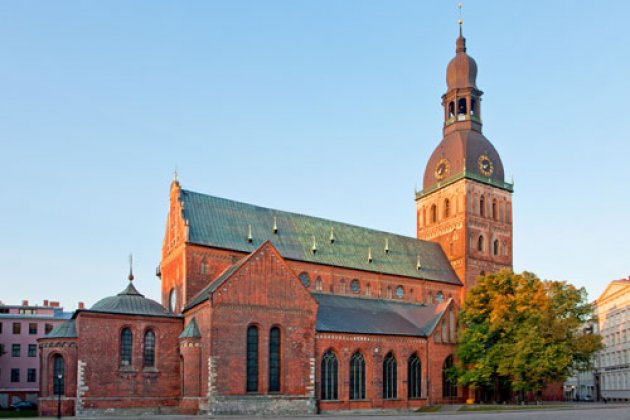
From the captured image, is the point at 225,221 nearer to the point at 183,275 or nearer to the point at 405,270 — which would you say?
the point at 183,275

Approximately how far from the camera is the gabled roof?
53312 millimetres

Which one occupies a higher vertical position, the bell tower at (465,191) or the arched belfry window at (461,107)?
the arched belfry window at (461,107)

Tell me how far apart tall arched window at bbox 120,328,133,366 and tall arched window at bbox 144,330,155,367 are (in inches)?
43.6

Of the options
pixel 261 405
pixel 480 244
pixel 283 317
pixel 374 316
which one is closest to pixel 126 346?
pixel 261 405

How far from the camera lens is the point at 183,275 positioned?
51.8m

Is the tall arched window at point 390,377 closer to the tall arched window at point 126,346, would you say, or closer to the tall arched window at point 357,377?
the tall arched window at point 357,377

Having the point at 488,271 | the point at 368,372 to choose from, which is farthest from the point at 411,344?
the point at 488,271

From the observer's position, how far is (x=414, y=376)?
2191 inches

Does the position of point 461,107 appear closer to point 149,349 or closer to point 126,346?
point 149,349

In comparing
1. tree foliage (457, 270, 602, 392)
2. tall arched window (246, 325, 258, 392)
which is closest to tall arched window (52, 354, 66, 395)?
tall arched window (246, 325, 258, 392)

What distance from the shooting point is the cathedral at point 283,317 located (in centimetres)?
4553

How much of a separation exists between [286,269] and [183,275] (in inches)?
339

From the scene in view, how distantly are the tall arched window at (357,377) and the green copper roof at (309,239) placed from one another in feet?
32.4

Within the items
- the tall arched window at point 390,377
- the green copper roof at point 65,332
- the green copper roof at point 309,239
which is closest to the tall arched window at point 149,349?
the green copper roof at point 65,332
